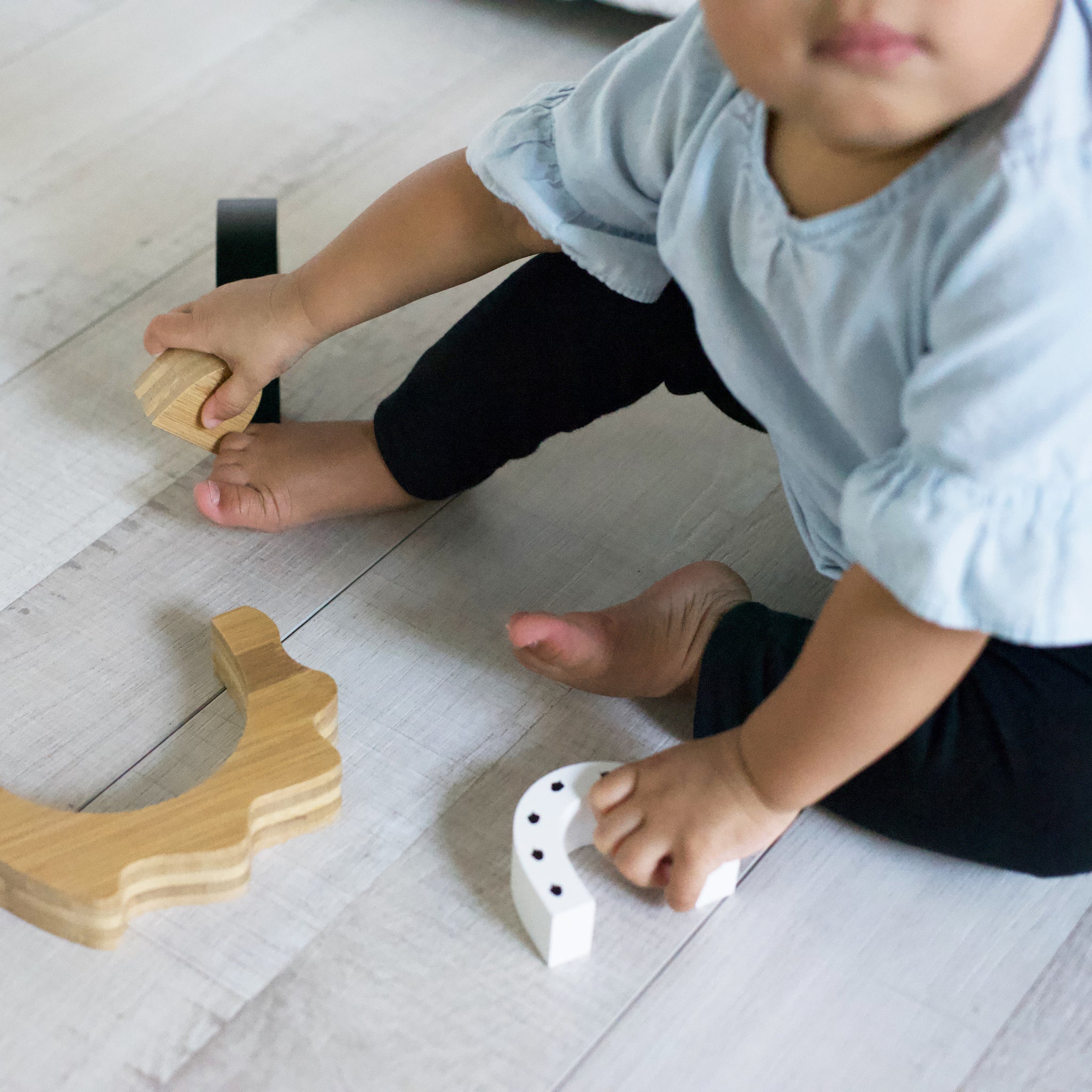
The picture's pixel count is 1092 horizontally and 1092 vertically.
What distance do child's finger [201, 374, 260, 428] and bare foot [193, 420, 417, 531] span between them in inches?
1.0

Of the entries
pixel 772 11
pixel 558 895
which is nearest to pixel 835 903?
pixel 558 895

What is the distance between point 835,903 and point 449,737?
215 mm

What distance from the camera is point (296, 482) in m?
0.82

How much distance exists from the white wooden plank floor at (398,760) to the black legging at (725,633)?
4 cm

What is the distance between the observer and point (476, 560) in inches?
32.4

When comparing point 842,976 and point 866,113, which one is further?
point 842,976

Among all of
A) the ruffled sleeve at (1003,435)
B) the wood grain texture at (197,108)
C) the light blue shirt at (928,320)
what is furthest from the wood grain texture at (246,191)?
the ruffled sleeve at (1003,435)

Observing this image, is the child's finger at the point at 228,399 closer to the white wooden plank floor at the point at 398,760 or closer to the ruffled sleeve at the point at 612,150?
the white wooden plank floor at the point at 398,760

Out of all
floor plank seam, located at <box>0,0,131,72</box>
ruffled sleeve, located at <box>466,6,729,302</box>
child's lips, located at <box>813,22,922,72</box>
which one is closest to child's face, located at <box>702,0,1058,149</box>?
child's lips, located at <box>813,22,922,72</box>

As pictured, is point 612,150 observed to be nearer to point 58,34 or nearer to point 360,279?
point 360,279

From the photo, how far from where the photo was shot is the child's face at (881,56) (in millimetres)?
430

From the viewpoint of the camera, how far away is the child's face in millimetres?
430

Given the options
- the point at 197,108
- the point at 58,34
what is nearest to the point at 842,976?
the point at 197,108

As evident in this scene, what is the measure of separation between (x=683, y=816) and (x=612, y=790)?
37mm
